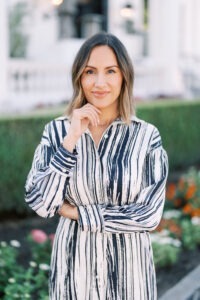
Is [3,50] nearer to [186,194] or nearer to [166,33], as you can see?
[186,194]

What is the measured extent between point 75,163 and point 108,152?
0.15 metres

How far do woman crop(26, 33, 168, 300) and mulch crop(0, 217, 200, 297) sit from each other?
2.15 m

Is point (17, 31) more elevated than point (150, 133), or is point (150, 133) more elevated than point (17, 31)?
point (17, 31)

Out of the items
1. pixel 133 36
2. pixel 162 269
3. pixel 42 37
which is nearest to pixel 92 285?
pixel 162 269

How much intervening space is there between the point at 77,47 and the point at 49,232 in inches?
385

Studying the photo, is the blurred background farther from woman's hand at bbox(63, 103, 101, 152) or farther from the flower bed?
woman's hand at bbox(63, 103, 101, 152)

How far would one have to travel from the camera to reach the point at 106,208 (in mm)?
2178

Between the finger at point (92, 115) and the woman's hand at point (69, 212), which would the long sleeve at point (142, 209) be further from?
the finger at point (92, 115)

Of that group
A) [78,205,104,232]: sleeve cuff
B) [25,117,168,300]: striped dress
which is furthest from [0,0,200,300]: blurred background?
[78,205,104,232]: sleeve cuff

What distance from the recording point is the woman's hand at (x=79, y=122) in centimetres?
211

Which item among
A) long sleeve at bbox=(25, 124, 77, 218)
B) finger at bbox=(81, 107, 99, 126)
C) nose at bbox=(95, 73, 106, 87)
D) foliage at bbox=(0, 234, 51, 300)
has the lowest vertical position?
foliage at bbox=(0, 234, 51, 300)

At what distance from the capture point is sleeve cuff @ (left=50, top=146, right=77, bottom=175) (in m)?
2.09

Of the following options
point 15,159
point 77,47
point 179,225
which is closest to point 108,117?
point 179,225

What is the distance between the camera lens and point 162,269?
16.0ft
